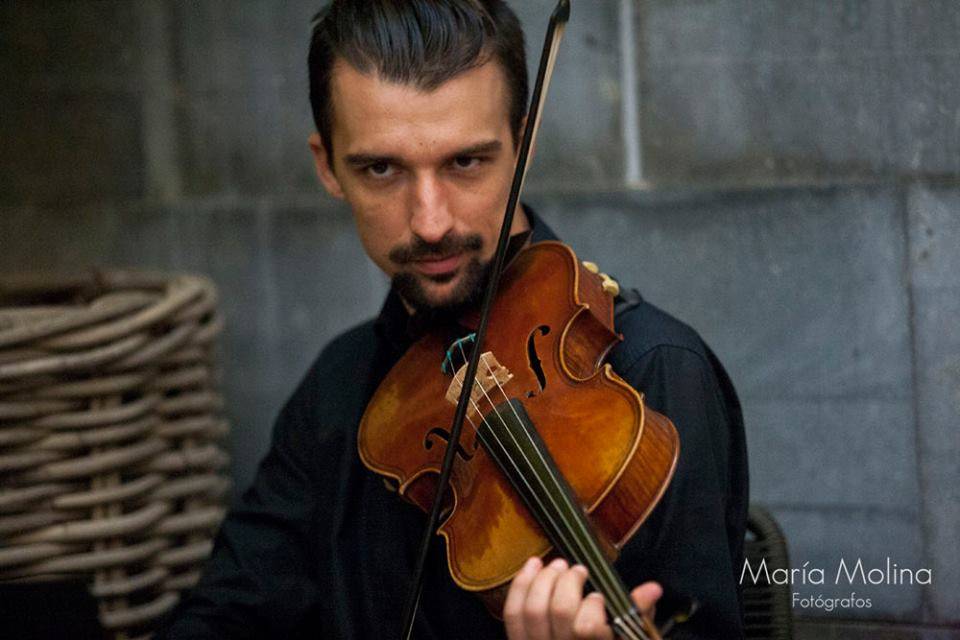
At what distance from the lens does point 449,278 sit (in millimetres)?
1581

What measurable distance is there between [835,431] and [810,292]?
0.24 m

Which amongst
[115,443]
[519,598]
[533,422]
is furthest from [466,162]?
[115,443]

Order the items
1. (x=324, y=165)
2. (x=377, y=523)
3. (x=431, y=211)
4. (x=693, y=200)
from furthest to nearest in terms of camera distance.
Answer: (x=693, y=200)
(x=324, y=165)
(x=377, y=523)
(x=431, y=211)

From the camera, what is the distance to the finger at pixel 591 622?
1108mm

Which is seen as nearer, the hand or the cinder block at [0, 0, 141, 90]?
the hand

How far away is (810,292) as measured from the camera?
212 cm

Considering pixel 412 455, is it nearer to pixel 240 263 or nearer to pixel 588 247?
pixel 588 247

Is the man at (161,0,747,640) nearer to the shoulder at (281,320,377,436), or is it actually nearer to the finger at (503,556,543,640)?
the shoulder at (281,320,377,436)

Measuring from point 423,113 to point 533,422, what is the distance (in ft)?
1.53

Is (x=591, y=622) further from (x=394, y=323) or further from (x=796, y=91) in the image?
(x=796, y=91)

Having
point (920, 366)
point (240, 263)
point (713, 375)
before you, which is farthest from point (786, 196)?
point (240, 263)

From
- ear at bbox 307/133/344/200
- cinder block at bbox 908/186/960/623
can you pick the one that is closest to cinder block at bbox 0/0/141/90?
ear at bbox 307/133/344/200

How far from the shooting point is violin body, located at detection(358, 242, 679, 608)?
1.20 meters

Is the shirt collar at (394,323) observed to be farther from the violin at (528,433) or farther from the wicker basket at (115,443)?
the wicker basket at (115,443)
